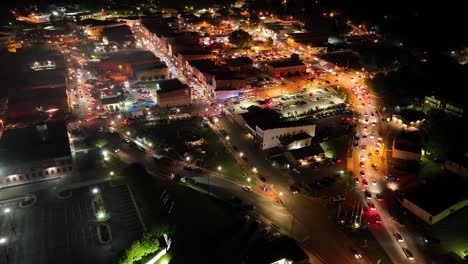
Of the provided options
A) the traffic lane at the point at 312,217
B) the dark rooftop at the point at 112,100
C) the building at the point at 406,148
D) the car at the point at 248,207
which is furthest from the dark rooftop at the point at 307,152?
the dark rooftop at the point at 112,100

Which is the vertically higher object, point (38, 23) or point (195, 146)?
point (38, 23)

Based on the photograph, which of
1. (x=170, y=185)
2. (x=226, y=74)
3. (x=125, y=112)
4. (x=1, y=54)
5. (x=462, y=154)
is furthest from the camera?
(x=1, y=54)

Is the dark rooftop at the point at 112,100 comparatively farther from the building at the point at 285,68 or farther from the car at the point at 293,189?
the car at the point at 293,189

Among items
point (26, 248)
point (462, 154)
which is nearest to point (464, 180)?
point (462, 154)

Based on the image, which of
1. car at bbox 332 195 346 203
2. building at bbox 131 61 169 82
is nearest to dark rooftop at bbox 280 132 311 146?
car at bbox 332 195 346 203

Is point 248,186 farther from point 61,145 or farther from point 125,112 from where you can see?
point 125,112

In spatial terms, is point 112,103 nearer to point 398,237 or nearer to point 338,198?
point 338,198
